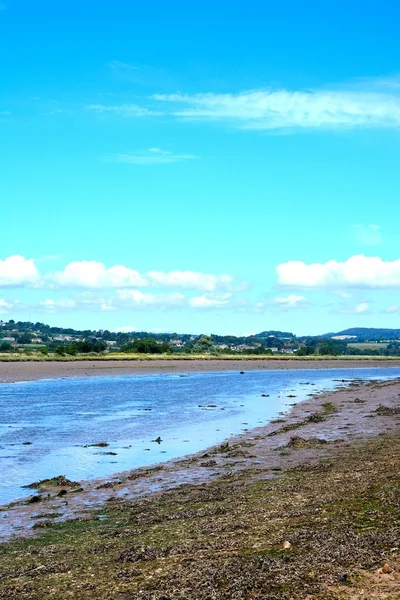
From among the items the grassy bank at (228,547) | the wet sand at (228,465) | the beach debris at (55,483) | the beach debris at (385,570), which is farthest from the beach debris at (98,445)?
the beach debris at (385,570)

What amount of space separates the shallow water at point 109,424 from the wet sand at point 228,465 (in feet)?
Result: 3.89

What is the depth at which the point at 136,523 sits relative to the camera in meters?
13.8

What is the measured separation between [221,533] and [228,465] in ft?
32.7

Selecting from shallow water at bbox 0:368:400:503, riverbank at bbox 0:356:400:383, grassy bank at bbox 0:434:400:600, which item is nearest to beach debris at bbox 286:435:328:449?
shallow water at bbox 0:368:400:503

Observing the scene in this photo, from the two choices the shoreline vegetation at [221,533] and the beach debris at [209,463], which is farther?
the beach debris at [209,463]

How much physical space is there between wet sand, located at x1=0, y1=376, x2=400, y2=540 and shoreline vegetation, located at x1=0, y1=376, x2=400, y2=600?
8 centimetres

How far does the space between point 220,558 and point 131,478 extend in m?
10.2

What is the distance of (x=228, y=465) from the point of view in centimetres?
2178

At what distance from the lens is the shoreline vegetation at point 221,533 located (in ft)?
29.9

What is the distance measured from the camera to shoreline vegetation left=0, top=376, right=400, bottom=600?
9.10m

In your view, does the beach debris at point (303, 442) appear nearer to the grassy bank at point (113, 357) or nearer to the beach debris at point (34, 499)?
the beach debris at point (34, 499)

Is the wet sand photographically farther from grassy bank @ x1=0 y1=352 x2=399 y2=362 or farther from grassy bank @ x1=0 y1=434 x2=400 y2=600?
grassy bank @ x1=0 y1=352 x2=399 y2=362

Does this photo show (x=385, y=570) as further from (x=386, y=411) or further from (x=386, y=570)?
(x=386, y=411)

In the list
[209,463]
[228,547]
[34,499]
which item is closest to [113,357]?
[209,463]
